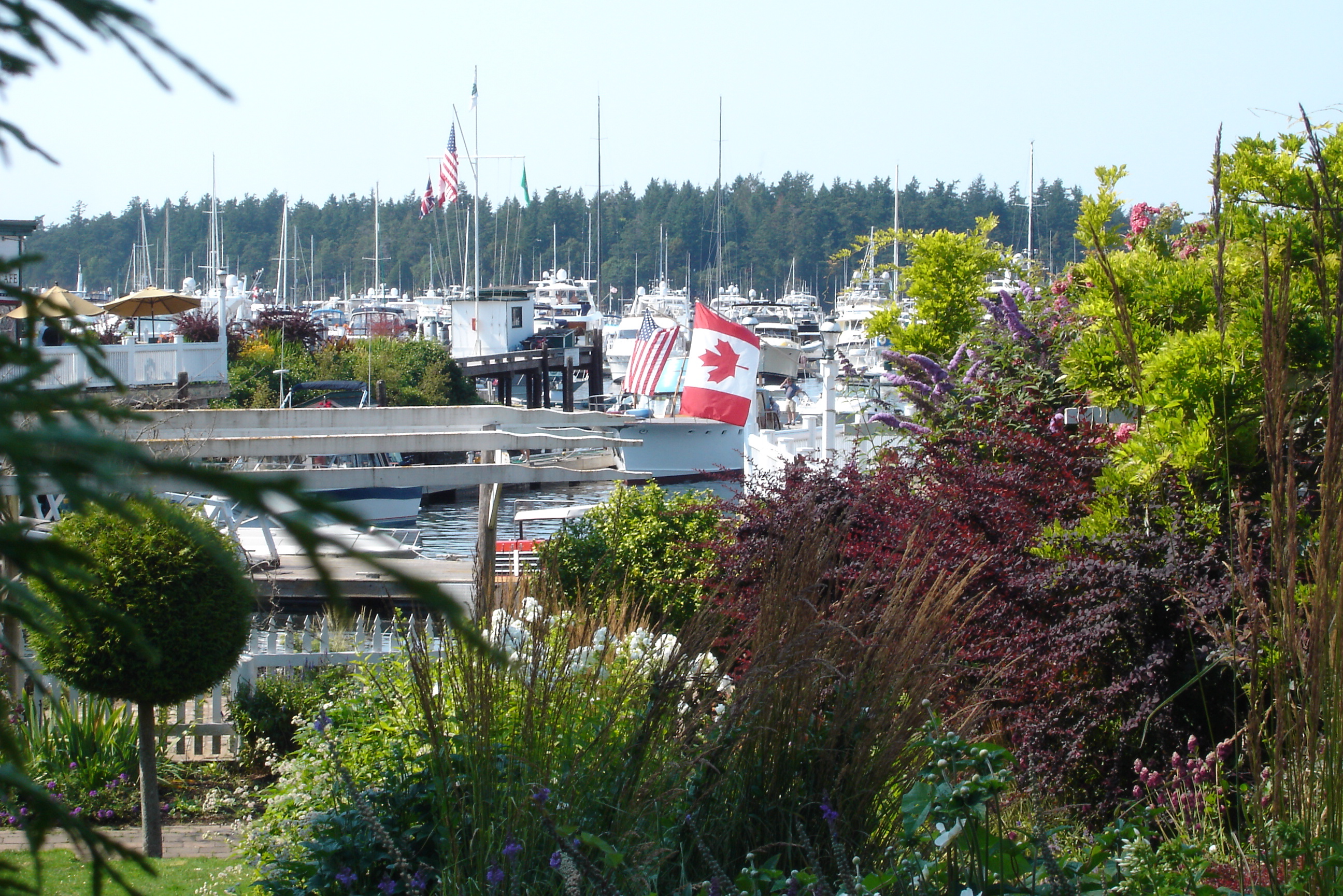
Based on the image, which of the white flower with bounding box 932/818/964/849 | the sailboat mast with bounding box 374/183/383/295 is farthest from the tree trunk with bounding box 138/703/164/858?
the sailboat mast with bounding box 374/183/383/295

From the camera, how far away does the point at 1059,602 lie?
524 centimetres

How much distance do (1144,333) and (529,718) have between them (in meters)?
3.89

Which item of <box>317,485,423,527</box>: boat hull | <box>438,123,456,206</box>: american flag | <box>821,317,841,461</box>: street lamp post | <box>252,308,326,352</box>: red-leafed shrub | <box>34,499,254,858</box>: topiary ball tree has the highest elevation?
<box>438,123,456,206</box>: american flag

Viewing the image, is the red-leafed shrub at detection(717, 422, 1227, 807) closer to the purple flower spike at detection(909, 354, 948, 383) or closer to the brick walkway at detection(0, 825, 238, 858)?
the purple flower spike at detection(909, 354, 948, 383)

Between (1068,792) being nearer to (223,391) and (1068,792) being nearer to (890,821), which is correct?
(890,821)

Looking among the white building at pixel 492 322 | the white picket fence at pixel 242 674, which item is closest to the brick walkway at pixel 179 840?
the white picket fence at pixel 242 674

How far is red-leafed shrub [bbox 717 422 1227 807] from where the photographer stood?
15.6 ft

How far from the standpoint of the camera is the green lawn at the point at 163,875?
5.33m

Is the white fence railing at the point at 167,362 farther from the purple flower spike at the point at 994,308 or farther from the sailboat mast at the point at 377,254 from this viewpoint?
the sailboat mast at the point at 377,254

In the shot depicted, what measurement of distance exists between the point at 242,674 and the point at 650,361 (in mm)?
19035

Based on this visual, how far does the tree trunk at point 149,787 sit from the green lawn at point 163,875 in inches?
6.0

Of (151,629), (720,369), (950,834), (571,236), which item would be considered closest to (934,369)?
(151,629)

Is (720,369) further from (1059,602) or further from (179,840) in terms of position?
(1059,602)

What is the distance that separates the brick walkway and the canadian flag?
1033 centimetres
